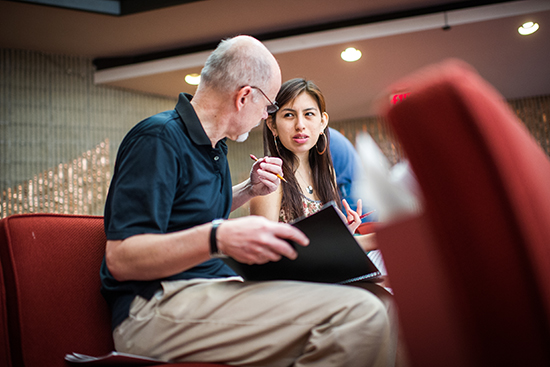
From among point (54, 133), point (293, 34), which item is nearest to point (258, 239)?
point (293, 34)

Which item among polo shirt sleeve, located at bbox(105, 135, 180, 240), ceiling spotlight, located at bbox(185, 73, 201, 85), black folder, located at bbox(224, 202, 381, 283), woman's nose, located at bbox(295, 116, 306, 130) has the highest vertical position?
ceiling spotlight, located at bbox(185, 73, 201, 85)

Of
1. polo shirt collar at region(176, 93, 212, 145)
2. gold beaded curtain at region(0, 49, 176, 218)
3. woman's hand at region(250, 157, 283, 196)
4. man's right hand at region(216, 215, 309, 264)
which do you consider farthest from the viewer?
gold beaded curtain at region(0, 49, 176, 218)

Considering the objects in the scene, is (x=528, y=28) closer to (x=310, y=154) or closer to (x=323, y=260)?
(x=310, y=154)

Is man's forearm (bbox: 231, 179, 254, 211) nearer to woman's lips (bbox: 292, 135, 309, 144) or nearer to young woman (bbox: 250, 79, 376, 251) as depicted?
young woman (bbox: 250, 79, 376, 251)

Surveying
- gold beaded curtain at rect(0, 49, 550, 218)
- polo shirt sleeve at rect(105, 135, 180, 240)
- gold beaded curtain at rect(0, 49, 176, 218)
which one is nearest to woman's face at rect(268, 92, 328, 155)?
polo shirt sleeve at rect(105, 135, 180, 240)

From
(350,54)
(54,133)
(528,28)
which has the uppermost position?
(350,54)

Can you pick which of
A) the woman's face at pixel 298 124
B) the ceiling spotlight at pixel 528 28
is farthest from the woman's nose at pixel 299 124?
the ceiling spotlight at pixel 528 28

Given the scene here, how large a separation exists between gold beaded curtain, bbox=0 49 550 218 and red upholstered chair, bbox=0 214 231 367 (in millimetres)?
3687

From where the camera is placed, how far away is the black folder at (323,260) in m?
0.80

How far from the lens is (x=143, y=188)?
2.96 feet

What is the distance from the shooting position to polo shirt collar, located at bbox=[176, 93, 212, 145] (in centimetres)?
109

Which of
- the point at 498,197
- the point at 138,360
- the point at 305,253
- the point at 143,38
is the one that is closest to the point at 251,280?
the point at 305,253

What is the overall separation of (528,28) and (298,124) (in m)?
3.44

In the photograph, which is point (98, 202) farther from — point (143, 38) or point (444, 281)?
point (444, 281)
